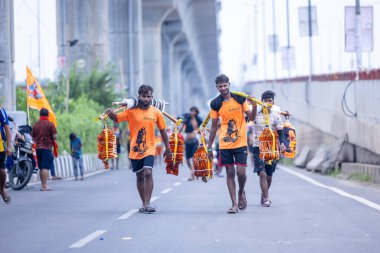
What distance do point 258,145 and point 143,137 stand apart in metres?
2.00

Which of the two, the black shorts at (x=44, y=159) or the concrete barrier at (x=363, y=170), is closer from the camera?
the black shorts at (x=44, y=159)

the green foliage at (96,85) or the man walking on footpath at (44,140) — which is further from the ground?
the green foliage at (96,85)

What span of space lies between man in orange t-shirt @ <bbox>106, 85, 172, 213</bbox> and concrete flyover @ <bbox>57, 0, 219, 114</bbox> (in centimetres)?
2429

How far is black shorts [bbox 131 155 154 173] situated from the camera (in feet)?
47.9

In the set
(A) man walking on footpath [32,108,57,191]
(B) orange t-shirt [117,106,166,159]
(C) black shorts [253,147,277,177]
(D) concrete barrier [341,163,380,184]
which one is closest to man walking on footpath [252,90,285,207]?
(C) black shorts [253,147,277,177]

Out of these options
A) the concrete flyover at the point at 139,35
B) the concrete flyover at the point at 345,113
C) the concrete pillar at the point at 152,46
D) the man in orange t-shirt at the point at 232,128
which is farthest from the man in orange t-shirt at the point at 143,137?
the concrete pillar at the point at 152,46

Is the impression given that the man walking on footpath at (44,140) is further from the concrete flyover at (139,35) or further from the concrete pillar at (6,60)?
the concrete flyover at (139,35)

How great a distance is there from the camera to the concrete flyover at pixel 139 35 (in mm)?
47312

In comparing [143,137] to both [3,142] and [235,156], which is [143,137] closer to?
[235,156]

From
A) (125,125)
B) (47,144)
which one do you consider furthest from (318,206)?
(125,125)


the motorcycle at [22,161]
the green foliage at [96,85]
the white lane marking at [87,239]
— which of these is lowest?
the white lane marking at [87,239]

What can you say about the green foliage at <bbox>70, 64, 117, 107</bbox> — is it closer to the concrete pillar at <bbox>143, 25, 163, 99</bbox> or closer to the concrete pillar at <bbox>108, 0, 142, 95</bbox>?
the concrete pillar at <bbox>108, 0, 142, 95</bbox>

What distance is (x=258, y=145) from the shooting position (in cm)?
1542

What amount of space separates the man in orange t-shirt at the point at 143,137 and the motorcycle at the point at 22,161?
6.92 meters
